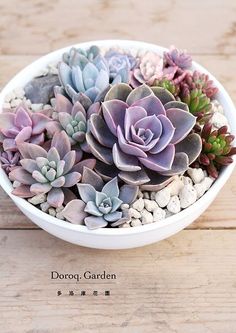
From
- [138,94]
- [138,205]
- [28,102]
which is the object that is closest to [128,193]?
[138,205]

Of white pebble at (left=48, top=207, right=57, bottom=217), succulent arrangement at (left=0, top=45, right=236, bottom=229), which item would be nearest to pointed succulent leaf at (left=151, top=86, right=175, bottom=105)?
succulent arrangement at (left=0, top=45, right=236, bottom=229)

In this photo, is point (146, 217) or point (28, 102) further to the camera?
point (28, 102)

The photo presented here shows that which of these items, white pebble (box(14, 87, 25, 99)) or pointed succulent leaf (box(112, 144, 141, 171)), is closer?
pointed succulent leaf (box(112, 144, 141, 171))

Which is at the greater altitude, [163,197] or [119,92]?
[119,92]

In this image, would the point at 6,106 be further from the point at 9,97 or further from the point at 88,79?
the point at 88,79

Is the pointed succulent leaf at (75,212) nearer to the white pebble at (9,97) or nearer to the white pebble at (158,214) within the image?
the white pebble at (158,214)

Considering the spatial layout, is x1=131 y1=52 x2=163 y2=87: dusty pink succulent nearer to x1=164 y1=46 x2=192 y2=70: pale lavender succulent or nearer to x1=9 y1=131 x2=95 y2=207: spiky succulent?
x1=164 y1=46 x2=192 y2=70: pale lavender succulent
